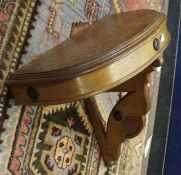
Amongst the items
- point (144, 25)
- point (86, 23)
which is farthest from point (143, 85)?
point (86, 23)

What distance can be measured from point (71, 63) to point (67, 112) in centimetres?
42

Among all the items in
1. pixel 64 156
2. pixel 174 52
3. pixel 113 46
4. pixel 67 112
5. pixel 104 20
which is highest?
pixel 174 52

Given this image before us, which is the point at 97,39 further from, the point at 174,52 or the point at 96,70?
the point at 174,52

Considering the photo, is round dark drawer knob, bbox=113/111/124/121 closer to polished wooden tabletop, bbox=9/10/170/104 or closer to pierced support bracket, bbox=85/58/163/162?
pierced support bracket, bbox=85/58/163/162

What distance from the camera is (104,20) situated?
3.56 ft

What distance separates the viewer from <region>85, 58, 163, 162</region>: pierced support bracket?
1047 millimetres

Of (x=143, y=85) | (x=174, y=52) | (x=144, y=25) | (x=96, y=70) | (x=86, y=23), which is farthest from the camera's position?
(x=174, y=52)

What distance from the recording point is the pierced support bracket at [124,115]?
41.2 inches

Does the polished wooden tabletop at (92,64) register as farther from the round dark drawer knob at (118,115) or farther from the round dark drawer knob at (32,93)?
the round dark drawer knob at (118,115)

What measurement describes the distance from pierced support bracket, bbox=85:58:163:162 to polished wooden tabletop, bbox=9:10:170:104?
0.10m

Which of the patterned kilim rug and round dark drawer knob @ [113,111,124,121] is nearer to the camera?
the patterned kilim rug

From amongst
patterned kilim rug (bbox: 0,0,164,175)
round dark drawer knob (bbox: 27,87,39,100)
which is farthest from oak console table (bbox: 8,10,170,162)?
patterned kilim rug (bbox: 0,0,164,175)

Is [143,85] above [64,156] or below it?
above

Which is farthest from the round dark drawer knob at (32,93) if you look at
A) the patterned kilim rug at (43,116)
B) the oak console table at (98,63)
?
the patterned kilim rug at (43,116)
